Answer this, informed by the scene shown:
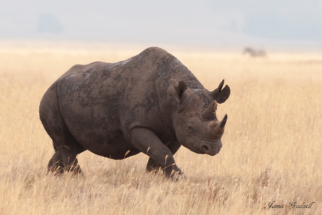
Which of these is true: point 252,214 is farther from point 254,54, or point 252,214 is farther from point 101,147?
Answer: point 254,54

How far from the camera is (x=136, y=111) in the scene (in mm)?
5867

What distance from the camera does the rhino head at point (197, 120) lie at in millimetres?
5293

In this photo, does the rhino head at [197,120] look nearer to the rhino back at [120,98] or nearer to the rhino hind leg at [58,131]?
the rhino back at [120,98]

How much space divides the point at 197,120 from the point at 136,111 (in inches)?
33.6

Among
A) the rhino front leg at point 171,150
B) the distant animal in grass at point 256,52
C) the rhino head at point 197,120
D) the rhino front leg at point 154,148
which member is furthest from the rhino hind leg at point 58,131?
the distant animal in grass at point 256,52

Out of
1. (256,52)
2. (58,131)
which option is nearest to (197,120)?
(58,131)

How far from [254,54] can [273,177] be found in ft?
220

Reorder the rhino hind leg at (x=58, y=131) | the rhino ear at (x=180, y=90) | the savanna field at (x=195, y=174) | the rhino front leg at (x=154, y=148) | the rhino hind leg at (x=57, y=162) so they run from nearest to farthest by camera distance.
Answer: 1. the savanna field at (x=195, y=174)
2. the rhino ear at (x=180, y=90)
3. the rhino front leg at (x=154, y=148)
4. the rhino hind leg at (x=58, y=131)
5. the rhino hind leg at (x=57, y=162)

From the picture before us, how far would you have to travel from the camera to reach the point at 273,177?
20.0 feet

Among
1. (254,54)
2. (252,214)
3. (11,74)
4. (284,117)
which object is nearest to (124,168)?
(252,214)

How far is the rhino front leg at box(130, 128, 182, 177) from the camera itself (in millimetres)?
5727

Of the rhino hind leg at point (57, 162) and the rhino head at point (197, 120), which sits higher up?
the rhino head at point (197, 120)
